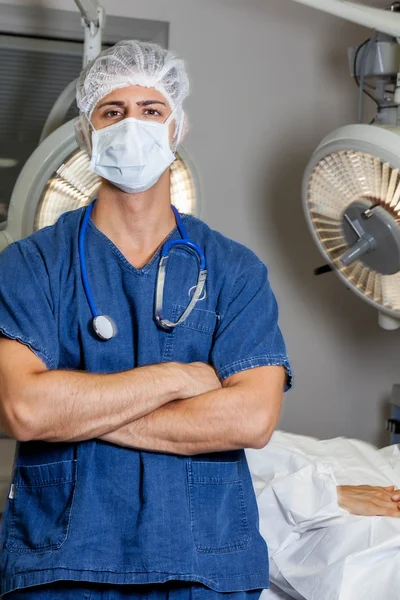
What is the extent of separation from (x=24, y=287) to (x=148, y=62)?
0.45m

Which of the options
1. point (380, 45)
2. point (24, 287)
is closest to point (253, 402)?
point (24, 287)

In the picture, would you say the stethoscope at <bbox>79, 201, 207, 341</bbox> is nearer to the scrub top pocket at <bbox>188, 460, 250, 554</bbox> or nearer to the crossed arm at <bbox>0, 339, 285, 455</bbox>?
the crossed arm at <bbox>0, 339, 285, 455</bbox>

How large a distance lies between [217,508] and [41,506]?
0.28 metres

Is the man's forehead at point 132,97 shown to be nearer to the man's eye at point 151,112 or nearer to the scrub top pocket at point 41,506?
the man's eye at point 151,112

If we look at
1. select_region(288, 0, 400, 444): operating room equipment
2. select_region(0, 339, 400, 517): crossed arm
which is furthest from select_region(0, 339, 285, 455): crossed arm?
select_region(288, 0, 400, 444): operating room equipment

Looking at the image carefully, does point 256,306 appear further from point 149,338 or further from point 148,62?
point 148,62

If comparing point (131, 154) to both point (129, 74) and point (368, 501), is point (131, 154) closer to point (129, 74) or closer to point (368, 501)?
point (129, 74)

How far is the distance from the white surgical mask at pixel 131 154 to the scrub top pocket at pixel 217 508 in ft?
1.56

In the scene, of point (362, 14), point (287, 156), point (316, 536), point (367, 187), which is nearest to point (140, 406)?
point (316, 536)

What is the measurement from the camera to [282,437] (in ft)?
6.49

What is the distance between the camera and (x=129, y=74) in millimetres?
1480

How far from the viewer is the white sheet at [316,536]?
4.71ft

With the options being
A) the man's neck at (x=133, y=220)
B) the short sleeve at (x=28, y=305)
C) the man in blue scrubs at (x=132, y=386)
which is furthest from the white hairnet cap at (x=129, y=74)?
the short sleeve at (x=28, y=305)

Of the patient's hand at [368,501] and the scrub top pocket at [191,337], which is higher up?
the scrub top pocket at [191,337]
